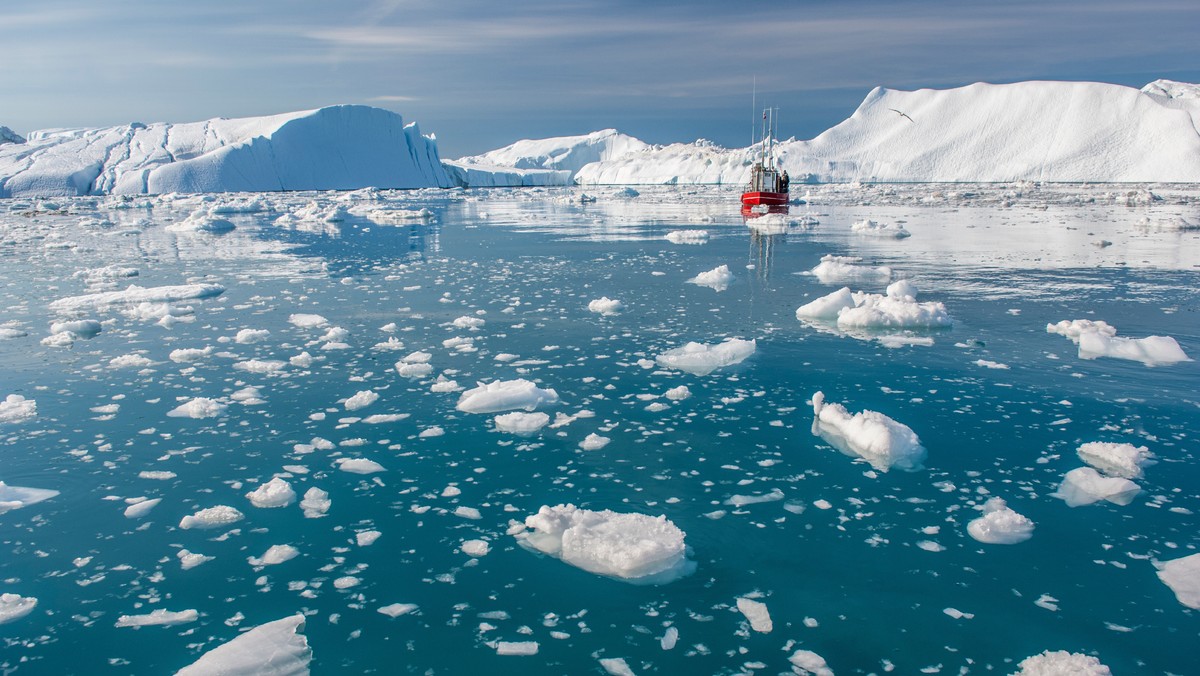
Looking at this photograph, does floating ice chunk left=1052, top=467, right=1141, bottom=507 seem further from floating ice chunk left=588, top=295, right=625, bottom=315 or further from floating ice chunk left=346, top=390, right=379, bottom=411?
floating ice chunk left=588, top=295, right=625, bottom=315

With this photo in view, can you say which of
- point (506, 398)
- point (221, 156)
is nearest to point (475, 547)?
point (506, 398)

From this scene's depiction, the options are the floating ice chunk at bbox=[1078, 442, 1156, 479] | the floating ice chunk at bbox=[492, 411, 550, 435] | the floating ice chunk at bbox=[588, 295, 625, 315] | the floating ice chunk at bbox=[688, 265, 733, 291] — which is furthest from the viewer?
the floating ice chunk at bbox=[688, 265, 733, 291]

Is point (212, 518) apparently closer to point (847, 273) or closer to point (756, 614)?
point (756, 614)

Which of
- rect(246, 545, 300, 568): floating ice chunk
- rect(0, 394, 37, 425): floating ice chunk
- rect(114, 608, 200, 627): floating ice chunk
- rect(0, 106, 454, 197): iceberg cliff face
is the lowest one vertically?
rect(114, 608, 200, 627): floating ice chunk

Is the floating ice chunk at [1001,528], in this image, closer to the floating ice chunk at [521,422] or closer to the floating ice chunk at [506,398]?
the floating ice chunk at [521,422]

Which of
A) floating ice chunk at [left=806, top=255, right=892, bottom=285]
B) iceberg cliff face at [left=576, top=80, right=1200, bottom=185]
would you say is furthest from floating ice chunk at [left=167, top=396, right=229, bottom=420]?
iceberg cliff face at [left=576, top=80, right=1200, bottom=185]

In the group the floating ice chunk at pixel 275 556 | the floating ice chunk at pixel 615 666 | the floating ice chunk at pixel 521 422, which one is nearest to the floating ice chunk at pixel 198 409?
the floating ice chunk at pixel 521 422
